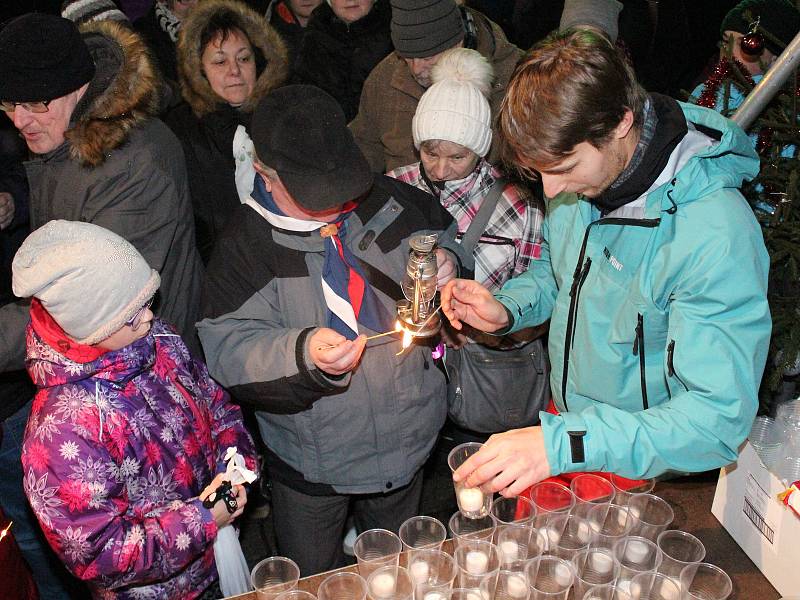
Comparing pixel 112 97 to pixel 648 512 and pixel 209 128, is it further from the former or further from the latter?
pixel 648 512

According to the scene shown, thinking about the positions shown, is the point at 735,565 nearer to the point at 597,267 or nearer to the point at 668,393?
the point at 668,393

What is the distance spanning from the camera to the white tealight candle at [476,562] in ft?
6.59

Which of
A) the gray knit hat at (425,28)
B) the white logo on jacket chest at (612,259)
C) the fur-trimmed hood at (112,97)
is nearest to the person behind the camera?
the white logo on jacket chest at (612,259)

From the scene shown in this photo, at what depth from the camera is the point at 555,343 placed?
252 cm

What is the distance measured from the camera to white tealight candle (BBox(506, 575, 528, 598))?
6.27 ft

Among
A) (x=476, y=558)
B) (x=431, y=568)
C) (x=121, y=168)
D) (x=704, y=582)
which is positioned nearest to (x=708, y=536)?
(x=704, y=582)

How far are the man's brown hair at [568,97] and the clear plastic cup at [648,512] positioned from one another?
0.96 m

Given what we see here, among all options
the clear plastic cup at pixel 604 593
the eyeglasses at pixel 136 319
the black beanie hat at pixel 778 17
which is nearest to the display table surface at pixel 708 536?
the clear plastic cup at pixel 604 593

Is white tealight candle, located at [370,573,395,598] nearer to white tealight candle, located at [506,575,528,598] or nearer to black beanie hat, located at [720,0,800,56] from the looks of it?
white tealight candle, located at [506,575,528,598]

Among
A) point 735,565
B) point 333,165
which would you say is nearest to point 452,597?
point 735,565

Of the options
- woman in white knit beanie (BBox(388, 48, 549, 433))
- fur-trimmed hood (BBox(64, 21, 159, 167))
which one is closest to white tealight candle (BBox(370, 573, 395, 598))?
woman in white knit beanie (BBox(388, 48, 549, 433))

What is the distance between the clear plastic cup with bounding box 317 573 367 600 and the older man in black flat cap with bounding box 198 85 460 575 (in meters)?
0.65

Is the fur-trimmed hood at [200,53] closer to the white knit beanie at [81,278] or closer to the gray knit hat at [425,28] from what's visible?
the gray knit hat at [425,28]

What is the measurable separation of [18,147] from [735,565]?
3.69 m
